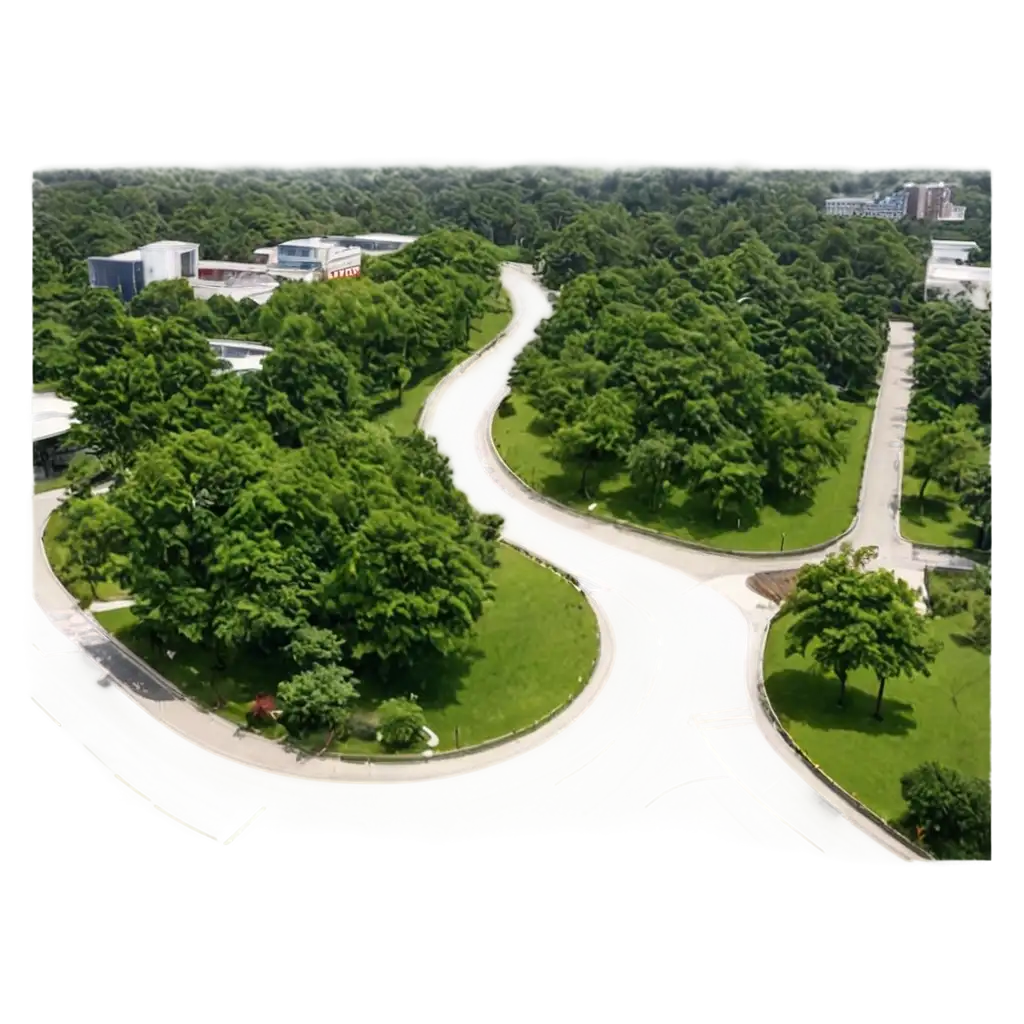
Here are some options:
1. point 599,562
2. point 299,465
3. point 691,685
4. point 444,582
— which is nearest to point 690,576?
point 599,562

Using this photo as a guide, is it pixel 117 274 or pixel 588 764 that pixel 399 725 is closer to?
pixel 588 764

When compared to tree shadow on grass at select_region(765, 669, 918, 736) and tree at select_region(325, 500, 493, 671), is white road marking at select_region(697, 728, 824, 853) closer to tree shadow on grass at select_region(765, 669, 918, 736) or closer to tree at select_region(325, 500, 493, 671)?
tree shadow on grass at select_region(765, 669, 918, 736)

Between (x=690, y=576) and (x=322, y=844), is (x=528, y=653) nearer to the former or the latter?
(x=690, y=576)

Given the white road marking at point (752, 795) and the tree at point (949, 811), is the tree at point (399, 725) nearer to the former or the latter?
the white road marking at point (752, 795)

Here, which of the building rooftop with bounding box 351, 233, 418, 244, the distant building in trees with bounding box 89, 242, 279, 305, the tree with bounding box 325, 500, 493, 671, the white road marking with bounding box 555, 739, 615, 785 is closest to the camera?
the white road marking with bounding box 555, 739, 615, 785

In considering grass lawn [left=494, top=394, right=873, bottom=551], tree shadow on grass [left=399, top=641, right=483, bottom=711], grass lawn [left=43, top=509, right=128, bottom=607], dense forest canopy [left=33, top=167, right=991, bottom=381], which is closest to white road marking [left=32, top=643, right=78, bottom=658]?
grass lawn [left=43, top=509, right=128, bottom=607]

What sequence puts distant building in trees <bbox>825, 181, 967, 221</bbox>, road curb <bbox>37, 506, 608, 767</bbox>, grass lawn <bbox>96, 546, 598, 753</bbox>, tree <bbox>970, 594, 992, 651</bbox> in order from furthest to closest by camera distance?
distant building in trees <bbox>825, 181, 967, 221</bbox> < tree <bbox>970, 594, 992, 651</bbox> < grass lawn <bbox>96, 546, 598, 753</bbox> < road curb <bbox>37, 506, 608, 767</bbox>
